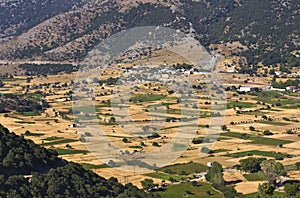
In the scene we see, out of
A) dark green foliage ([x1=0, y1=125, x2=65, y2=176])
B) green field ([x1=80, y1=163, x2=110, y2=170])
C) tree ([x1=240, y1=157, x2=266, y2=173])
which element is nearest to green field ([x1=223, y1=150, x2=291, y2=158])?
tree ([x1=240, y1=157, x2=266, y2=173])

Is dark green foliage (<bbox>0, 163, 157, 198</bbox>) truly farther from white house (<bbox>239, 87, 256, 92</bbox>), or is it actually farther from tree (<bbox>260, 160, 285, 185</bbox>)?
white house (<bbox>239, 87, 256, 92</bbox>)

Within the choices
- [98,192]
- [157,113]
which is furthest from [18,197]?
[157,113]

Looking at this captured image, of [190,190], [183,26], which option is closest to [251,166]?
[190,190]

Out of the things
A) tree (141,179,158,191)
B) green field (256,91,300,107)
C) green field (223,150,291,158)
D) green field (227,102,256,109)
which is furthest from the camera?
green field (256,91,300,107)

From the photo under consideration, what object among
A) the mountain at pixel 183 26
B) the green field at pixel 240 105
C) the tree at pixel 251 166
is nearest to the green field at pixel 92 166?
the tree at pixel 251 166

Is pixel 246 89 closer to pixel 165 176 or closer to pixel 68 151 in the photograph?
pixel 68 151
